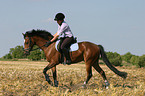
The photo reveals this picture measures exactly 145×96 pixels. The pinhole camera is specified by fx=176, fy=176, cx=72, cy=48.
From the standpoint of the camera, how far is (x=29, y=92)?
6512 millimetres

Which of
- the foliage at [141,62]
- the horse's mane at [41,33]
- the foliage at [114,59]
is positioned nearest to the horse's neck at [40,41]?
the horse's mane at [41,33]

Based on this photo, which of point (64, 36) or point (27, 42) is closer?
point (64, 36)

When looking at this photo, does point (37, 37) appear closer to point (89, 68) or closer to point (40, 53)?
point (89, 68)

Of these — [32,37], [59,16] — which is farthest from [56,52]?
[59,16]

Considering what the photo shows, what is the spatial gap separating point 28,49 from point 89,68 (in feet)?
9.47

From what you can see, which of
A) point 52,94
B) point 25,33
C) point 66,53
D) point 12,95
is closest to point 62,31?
point 66,53

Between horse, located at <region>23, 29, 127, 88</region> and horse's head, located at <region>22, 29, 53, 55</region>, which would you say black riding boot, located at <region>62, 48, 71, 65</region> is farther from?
horse's head, located at <region>22, 29, 53, 55</region>

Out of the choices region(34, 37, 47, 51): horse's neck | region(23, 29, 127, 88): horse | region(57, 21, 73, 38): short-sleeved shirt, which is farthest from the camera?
region(34, 37, 47, 51): horse's neck

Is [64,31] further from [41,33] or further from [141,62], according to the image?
[141,62]

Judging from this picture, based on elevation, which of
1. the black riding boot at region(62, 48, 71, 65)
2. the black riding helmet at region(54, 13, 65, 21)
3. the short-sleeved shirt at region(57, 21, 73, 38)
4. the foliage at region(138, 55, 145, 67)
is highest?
the black riding helmet at region(54, 13, 65, 21)

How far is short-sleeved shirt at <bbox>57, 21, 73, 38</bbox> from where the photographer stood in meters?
7.39

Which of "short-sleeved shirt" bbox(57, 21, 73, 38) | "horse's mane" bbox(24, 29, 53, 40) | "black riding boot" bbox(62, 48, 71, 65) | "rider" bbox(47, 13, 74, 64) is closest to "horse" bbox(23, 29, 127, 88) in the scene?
"horse's mane" bbox(24, 29, 53, 40)

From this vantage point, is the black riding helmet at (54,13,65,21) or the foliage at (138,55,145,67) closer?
the black riding helmet at (54,13,65,21)

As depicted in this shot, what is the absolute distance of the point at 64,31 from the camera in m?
7.54
